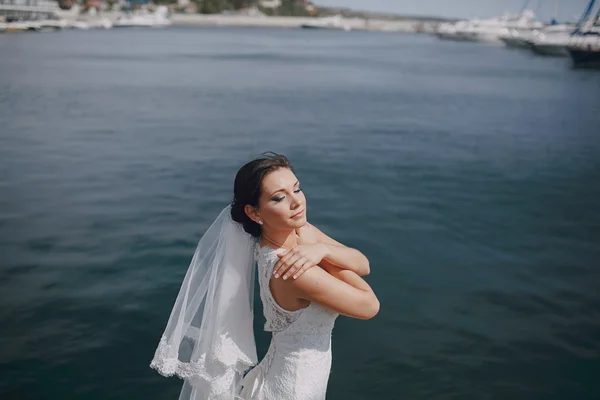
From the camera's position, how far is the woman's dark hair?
264 centimetres

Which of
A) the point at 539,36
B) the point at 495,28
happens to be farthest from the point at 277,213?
the point at 495,28

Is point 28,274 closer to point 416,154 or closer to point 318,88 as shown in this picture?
point 416,154

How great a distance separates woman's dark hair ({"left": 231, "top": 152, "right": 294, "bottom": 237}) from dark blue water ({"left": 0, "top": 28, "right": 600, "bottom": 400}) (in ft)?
10.7

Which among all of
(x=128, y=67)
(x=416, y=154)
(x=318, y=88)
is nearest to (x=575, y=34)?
(x=318, y=88)

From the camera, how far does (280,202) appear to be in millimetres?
2615

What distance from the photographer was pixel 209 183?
498 inches

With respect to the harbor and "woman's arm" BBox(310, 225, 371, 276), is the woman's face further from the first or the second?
the harbor

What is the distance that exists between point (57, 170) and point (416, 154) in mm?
9685

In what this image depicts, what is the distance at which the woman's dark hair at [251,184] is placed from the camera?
104 inches

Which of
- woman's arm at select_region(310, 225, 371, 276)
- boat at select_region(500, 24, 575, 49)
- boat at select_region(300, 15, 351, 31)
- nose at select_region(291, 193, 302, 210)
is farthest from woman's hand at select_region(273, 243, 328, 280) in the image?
boat at select_region(300, 15, 351, 31)

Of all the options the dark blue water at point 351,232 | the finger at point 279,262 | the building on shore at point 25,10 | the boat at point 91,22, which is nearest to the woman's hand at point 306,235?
the finger at point 279,262

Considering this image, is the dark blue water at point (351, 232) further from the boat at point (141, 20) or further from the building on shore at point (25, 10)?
the boat at point (141, 20)

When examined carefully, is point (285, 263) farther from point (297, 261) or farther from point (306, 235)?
point (306, 235)

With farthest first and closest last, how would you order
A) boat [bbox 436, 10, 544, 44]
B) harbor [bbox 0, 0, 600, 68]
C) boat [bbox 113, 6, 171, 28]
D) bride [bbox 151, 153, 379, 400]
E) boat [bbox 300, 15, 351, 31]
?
boat [bbox 300, 15, 351, 31]
boat [bbox 113, 6, 171, 28]
boat [bbox 436, 10, 544, 44]
harbor [bbox 0, 0, 600, 68]
bride [bbox 151, 153, 379, 400]
